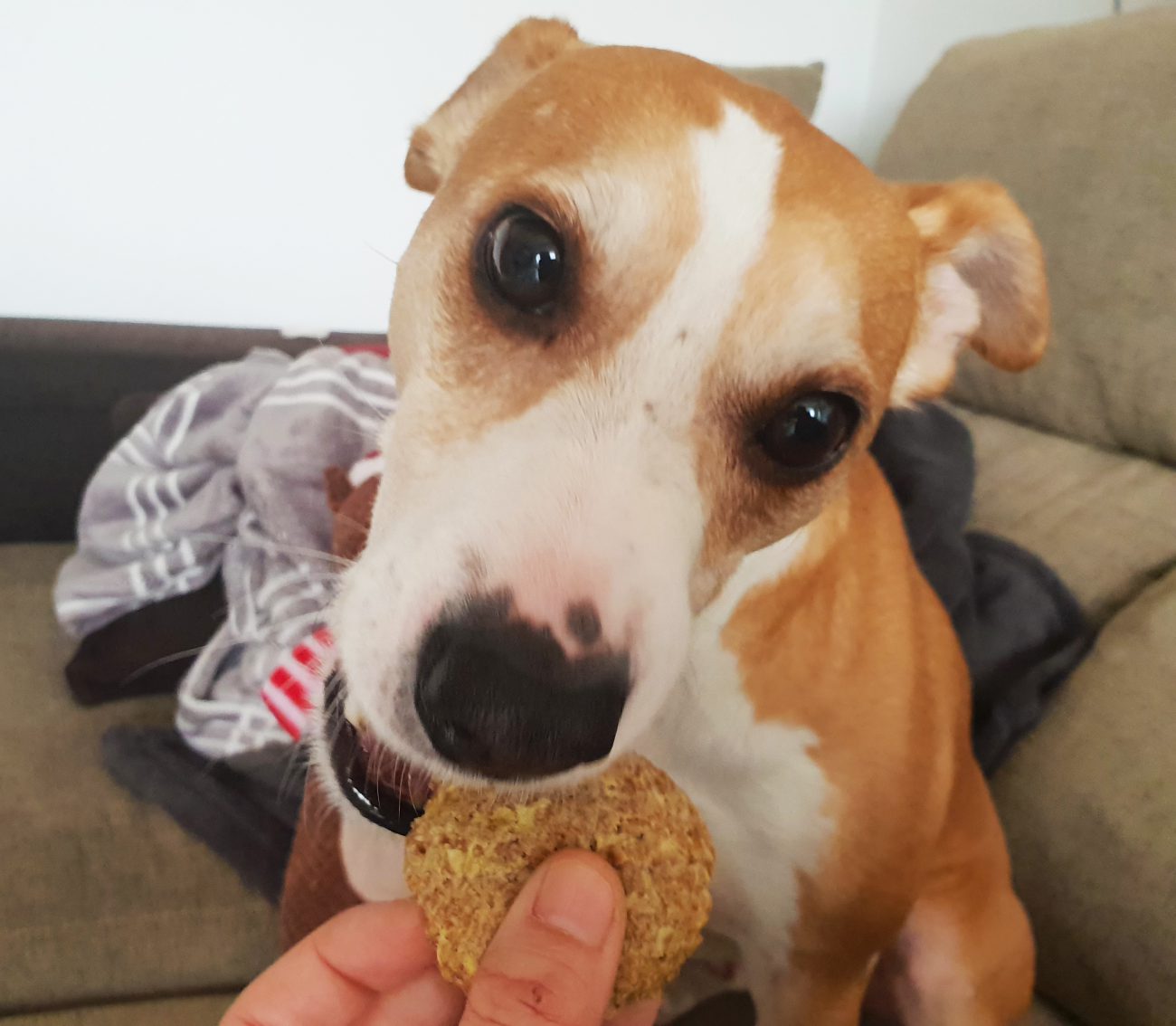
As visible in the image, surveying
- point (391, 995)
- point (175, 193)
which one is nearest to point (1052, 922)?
point (391, 995)

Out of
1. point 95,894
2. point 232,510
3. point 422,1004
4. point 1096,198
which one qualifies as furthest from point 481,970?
point 1096,198

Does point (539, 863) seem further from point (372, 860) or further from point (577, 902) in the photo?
point (372, 860)

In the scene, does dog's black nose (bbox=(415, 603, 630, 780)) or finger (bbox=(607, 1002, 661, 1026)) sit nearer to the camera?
dog's black nose (bbox=(415, 603, 630, 780))

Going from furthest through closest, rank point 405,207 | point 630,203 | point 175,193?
point 405,207
point 175,193
point 630,203

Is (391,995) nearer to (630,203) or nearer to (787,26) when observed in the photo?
(630,203)

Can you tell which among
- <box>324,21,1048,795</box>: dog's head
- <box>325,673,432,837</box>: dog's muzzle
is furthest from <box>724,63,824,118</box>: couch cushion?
<box>325,673,432,837</box>: dog's muzzle

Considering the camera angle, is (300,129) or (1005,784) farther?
(300,129)

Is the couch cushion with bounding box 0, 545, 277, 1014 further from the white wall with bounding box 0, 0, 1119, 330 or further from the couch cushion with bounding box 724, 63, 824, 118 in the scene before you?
the couch cushion with bounding box 724, 63, 824, 118
